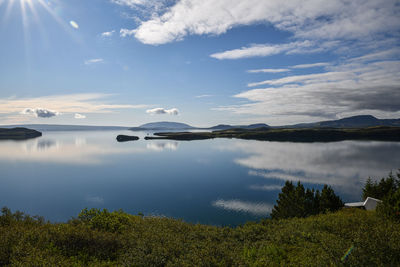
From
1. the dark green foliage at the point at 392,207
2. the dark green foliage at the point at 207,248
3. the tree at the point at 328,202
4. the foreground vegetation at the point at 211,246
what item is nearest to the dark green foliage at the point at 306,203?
the tree at the point at 328,202

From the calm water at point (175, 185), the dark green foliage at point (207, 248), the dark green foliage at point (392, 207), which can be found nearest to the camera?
the dark green foliage at point (207, 248)

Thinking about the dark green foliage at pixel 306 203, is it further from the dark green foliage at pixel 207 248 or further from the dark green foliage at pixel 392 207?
the dark green foliage at pixel 207 248

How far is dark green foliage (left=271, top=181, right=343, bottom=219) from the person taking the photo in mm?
36500

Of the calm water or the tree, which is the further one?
the calm water

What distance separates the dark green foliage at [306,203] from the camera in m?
36.5

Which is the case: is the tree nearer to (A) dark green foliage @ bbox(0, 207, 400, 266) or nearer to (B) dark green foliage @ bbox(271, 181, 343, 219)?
(B) dark green foliage @ bbox(271, 181, 343, 219)

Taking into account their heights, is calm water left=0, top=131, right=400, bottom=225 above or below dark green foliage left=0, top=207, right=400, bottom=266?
below

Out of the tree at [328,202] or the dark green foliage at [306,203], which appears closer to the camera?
the tree at [328,202]

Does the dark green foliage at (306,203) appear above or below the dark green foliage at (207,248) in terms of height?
below

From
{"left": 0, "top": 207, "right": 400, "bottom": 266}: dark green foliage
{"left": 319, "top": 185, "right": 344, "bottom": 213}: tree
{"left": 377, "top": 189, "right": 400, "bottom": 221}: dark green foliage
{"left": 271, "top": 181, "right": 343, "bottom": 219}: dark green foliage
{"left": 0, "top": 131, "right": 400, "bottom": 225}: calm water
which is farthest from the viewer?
{"left": 0, "top": 131, "right": 400, "bottom": 225}: calm water

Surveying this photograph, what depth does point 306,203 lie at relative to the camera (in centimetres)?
3762

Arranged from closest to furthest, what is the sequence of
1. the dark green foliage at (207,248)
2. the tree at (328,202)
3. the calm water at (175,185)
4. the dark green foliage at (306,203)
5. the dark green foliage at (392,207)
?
1. the dark green foliage at (207,248)
2. the dark green foliage at (392,207)
3. the tree at (328,202)
4. the dark green foliage at (306,203)
5. the calm water at (175,185)

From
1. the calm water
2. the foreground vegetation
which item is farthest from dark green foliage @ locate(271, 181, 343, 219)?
the foreground vegetation

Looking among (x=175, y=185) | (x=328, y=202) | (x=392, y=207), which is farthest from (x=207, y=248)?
(x=175, y=185)
